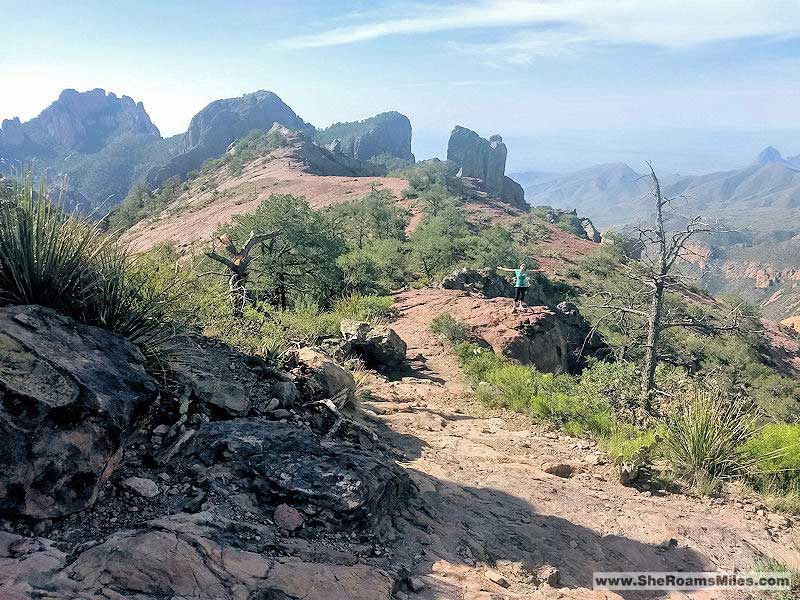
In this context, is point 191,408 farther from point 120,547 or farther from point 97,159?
point 97,159

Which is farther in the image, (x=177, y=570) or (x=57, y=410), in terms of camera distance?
(x=57, y=410)

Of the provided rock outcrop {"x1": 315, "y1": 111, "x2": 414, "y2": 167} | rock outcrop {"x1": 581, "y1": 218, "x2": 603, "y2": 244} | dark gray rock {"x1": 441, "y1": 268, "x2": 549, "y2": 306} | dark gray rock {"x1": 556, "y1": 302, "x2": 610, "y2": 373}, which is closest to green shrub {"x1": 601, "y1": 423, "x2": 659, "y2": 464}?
dark gray rock {"x1": 441, "y1": 268, "x2": 549, "y2": 306}

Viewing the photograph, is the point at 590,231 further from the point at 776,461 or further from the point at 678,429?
the point at 776,461

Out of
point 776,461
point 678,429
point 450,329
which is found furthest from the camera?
point 450,329

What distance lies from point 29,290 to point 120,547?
6.22 feet

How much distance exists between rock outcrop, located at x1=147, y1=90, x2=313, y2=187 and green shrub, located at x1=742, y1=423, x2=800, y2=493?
95.8 m

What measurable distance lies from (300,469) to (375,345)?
19.6ft

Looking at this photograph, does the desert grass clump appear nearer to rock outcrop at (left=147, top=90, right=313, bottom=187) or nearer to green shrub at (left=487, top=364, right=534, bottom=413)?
green shrub at (left=487, top=364, right=534, bottom=413)

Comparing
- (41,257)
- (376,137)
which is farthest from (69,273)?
(376,137)

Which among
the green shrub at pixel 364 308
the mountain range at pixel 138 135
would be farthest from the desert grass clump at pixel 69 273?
the mountain range at pixel 138 135

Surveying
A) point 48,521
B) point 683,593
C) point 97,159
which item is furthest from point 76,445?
point 97,159

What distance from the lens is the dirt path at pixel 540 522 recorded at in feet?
11.6

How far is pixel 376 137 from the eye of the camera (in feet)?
410

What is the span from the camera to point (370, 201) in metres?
30.3
